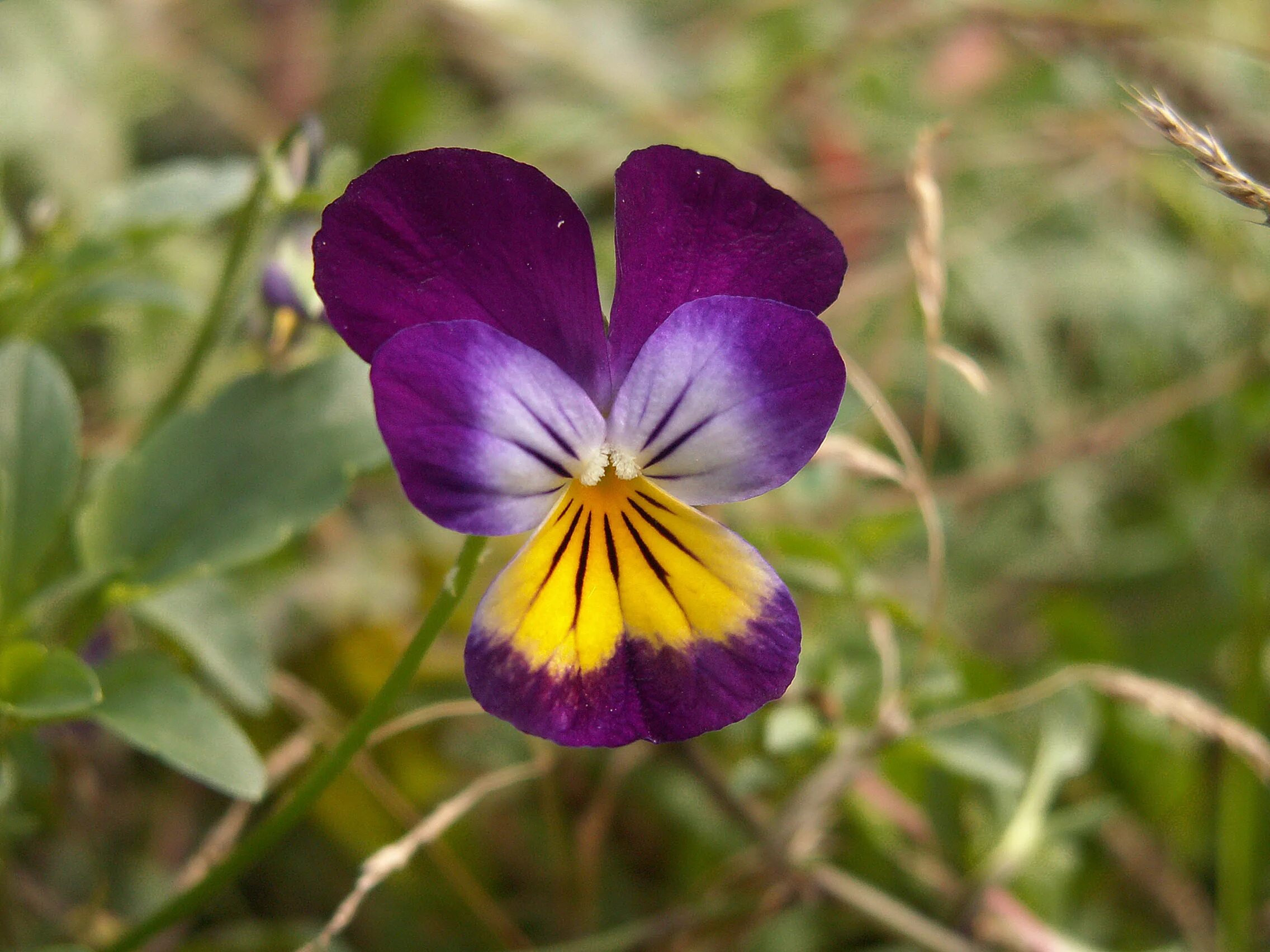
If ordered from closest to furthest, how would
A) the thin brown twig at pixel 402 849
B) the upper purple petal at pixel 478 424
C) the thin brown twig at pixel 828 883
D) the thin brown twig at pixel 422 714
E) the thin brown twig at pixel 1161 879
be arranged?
the upper purple petal at pixel 478 424
the thin brown twig at pixel 402 849
the thin brown twig at pixel 422 714
the thin brown twig at pixel 828 883
the thin brown twig at pixel 1161 879

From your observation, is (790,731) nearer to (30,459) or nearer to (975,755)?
(975,755)

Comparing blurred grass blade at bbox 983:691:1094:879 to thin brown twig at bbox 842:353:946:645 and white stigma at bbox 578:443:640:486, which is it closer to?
thin brown twig at bbox 842:353:946:645

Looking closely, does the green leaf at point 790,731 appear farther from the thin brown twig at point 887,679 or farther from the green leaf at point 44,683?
the green leaf at point 44,683

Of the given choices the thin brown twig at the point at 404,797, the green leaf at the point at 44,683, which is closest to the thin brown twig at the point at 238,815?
the thin brown twig at the point at 404,797

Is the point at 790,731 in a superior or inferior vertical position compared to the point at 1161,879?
superior

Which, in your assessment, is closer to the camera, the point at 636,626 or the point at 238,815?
the point at 636,626

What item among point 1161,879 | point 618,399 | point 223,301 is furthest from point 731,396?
point 1161,879

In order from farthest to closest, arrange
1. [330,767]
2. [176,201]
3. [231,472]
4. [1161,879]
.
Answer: [1161,879] → [176,201] → [231,472] → [330,767]

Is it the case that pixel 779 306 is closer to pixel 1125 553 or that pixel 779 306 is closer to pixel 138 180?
pixel 138 180
